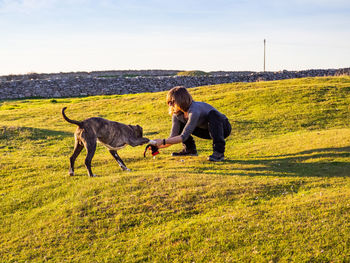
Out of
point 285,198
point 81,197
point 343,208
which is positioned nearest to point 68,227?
point 81,197

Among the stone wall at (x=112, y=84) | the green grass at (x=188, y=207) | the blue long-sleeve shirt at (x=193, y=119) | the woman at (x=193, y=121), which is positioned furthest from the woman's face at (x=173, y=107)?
the stone wall at (x=112, y=84)

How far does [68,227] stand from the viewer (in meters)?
6.07

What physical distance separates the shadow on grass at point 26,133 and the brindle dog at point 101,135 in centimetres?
775

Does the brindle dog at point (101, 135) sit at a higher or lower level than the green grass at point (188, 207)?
higher

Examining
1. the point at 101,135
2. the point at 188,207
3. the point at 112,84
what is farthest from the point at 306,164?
the point at 112,84

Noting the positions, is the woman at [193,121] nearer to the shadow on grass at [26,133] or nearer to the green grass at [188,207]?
the green grass at [188,207]

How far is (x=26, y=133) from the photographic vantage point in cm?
1583

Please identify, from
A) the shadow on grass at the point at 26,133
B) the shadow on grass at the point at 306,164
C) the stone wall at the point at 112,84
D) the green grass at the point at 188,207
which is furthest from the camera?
the stone wall at the point at 112,84

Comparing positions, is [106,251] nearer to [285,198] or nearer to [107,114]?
[285,198]

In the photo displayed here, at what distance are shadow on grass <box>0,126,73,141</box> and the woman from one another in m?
8.33

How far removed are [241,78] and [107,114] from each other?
797 inches

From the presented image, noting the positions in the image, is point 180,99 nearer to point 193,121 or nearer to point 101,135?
point 193,121

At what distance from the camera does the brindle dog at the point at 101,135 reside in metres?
8.12

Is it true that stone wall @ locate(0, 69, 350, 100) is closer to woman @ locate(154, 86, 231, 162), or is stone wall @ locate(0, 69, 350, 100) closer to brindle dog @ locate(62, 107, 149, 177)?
woman @ locate(154, 86, 231, 162)
